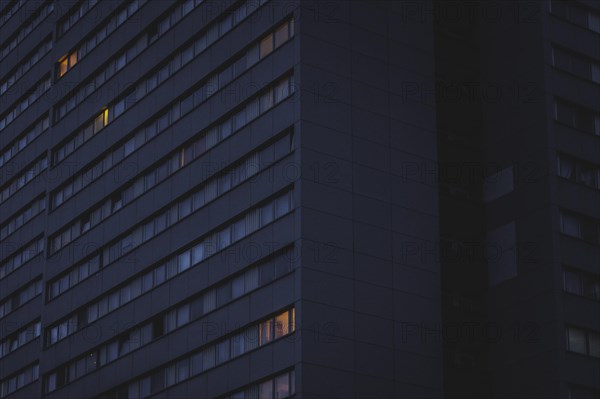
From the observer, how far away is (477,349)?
209 ft

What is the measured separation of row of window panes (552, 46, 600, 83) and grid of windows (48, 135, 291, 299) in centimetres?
1529

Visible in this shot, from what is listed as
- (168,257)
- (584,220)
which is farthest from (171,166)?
(584,220)

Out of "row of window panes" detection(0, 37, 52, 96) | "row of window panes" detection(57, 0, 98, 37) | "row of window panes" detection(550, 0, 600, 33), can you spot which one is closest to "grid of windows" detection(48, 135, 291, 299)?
"row of window panes" detection(57, 0, 98, 37)

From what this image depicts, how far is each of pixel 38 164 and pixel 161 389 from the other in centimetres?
2675

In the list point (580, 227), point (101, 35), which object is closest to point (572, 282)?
point (580, 227)

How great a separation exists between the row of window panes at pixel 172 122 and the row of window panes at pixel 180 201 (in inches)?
73.2

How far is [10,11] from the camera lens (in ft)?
322

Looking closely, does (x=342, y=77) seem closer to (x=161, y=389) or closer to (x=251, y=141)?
(x=251, y=141)

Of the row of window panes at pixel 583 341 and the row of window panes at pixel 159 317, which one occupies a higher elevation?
the row of window panes at pixel 159 317

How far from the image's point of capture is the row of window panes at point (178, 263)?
62.7 m

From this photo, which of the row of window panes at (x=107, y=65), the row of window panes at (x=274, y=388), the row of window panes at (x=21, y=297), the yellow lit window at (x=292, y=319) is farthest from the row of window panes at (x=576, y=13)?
the row of window panes at (x=21, y=297)

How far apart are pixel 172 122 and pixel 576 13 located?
22.9 meters

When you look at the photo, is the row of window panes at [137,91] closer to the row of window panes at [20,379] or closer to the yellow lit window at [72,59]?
the yellow lit window at [72,59]

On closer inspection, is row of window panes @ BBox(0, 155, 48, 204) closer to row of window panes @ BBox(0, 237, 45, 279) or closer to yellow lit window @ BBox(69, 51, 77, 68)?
row of window panes @ BBox(0, 237, 45, 279)
